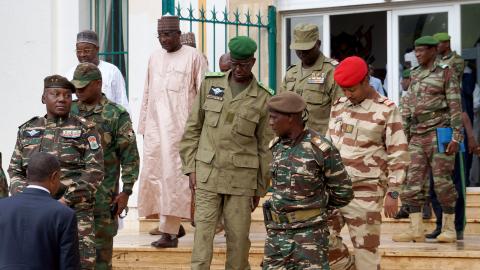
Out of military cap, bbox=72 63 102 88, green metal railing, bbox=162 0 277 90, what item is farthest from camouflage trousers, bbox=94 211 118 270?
green metal railing, bbox=162 0 277 90

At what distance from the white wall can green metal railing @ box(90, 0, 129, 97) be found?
0.35 m

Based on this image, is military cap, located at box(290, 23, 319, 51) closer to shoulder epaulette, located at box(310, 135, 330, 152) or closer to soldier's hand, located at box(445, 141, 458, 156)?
soldier's hand, located at box(445, 141, 458, 156)

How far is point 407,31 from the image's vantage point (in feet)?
42.4

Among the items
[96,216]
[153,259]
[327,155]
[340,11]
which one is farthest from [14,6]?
[327,155]

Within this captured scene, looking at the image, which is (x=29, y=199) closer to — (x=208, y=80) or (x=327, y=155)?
(x=327, y=155)

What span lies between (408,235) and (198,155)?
2584 mm

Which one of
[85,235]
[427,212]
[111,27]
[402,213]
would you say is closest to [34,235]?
[85,235]

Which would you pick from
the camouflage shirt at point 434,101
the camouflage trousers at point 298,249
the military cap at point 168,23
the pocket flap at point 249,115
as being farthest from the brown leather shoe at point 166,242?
the camouflage trousers at point 298,249

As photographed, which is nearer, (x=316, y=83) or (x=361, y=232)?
(x=361, y=232)

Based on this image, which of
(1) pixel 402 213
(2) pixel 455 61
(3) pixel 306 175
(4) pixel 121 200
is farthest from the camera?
(2) pixel 455 61

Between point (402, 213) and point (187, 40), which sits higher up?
point (187, 40)

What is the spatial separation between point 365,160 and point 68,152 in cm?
230

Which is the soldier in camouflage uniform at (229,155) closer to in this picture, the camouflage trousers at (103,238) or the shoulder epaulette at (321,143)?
the camouflage trousers at (103,238)

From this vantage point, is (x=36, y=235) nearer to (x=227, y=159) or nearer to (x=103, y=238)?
(x=103, y=238)
